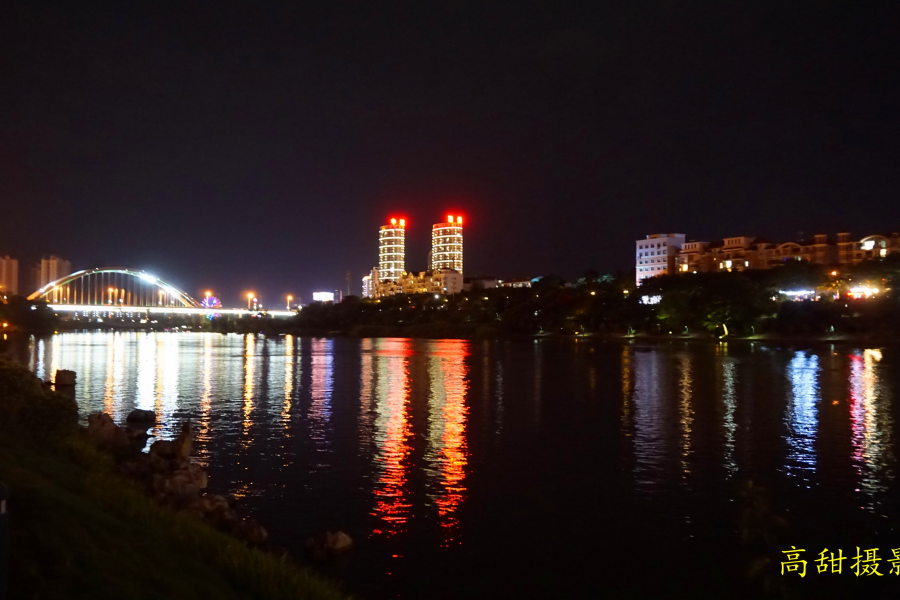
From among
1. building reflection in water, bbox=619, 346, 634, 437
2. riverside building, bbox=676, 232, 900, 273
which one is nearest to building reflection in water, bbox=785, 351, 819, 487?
building reflection in water, bbox=619, 346, 634, 437

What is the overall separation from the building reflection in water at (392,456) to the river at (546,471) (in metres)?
0.07

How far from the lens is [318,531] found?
10.5 m

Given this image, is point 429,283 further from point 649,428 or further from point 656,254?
point 649,428

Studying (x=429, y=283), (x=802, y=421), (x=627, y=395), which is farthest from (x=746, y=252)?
(x=802, y=421)

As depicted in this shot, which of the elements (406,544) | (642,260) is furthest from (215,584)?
(642,260)

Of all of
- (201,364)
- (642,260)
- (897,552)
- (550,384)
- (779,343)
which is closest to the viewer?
(897,552)

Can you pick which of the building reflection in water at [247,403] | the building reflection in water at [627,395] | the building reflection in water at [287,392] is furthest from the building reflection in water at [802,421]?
the building reflection in water at [247,403]

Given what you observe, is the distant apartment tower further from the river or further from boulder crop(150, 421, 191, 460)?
boulder crop(150, 421, 191, 460)

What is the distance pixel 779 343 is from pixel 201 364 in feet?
161

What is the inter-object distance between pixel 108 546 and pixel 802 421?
19789 mm

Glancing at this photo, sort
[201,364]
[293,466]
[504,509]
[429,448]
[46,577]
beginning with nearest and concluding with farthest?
[46,577] → [504,509] → [293,466] → [429,448] → [201,364]

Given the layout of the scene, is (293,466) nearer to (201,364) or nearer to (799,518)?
(799,518)

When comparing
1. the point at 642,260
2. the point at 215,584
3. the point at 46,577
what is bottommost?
the point at 215,584

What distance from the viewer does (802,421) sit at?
20.4m
